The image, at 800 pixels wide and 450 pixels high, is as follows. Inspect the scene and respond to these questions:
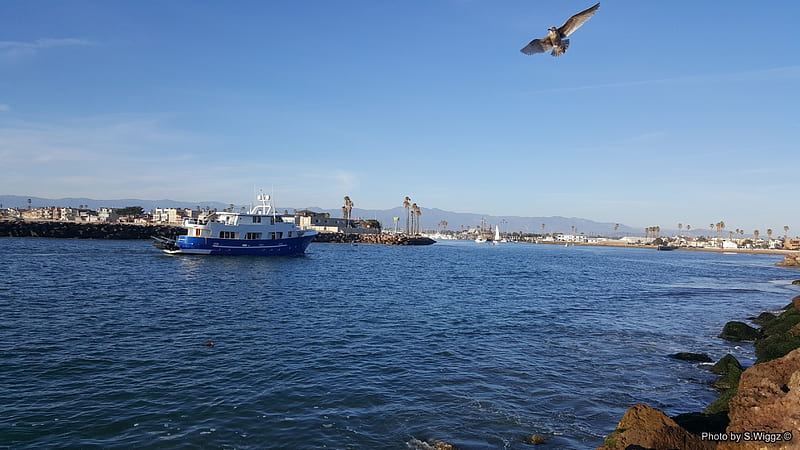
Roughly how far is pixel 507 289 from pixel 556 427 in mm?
28483

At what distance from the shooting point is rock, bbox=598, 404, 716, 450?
23.6 ft

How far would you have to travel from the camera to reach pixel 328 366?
14492 mm

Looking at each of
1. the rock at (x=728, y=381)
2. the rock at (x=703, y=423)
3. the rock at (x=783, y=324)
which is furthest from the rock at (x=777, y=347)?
the rock at (x=703, y=423)

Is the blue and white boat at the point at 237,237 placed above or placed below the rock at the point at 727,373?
above

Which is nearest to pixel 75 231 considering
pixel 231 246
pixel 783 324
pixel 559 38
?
pixel 231 246

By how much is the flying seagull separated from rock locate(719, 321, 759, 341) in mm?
18028

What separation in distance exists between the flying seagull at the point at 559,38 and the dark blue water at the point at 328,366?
A: 7.67 metres

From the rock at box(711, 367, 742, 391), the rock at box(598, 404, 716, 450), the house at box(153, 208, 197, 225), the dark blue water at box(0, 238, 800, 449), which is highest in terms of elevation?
the house at box(153, 208, 197, 225)

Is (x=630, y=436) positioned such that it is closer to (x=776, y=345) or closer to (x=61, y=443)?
(x=61, y=443)

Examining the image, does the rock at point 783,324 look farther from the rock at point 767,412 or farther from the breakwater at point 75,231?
the breakwater at point 75,231

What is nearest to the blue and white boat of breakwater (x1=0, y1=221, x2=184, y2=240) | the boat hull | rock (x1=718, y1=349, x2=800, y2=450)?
the boat hull

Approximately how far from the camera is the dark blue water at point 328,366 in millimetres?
9828

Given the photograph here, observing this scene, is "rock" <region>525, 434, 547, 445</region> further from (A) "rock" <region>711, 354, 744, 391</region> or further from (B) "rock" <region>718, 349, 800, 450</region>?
(A) "rock" <region>711, 354, 744, 391</region>

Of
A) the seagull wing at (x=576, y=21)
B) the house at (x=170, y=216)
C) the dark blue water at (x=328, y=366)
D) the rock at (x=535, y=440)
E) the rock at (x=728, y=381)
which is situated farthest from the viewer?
the house at (x=170, y=216)
